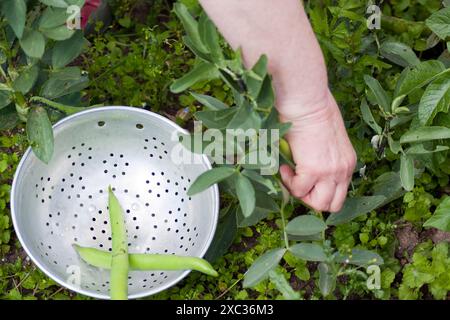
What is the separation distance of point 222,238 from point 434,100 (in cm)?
56

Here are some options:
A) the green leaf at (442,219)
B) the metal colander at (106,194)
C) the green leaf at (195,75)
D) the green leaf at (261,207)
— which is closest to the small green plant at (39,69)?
the metal colander at (106,194)

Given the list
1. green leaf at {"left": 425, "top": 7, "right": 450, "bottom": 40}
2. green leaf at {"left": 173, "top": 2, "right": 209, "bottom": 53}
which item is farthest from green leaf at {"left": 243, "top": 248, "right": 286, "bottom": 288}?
green leaf at {"left": 425, "top": 7, "right": 450, "bottom": 40}

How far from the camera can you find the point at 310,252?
1.37 meters

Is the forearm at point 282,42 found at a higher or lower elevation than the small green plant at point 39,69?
higher

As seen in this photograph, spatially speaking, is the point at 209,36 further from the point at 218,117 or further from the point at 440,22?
the point at 440,22

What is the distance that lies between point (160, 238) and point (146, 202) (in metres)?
0.10

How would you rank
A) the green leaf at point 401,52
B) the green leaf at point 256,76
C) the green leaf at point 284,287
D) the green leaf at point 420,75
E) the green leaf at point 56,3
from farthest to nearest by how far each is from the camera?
the green leaf at point 401,52 → the green leaf at point 420,75 → the green leaf at point 56,3 → the green leaf at point 284,287 → the green leaf at point 256,76

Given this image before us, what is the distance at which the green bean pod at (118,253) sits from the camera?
4.84 ft

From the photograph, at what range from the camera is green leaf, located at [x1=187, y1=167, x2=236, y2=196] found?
4.20ft

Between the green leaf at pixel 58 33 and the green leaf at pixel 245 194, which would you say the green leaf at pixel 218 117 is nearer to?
the green leaf at pixel 245 194

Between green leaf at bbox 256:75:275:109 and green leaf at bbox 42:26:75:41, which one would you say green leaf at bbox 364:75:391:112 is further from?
green leaf at bbox 42:26:75:41

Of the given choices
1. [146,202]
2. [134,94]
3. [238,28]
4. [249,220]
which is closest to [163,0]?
[134,94]

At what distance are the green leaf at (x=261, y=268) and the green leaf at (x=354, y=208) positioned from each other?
0.48ft

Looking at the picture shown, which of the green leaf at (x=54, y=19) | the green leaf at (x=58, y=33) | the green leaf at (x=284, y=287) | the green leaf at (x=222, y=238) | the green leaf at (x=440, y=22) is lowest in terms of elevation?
→ the green leaf at (x=222, y=238)
